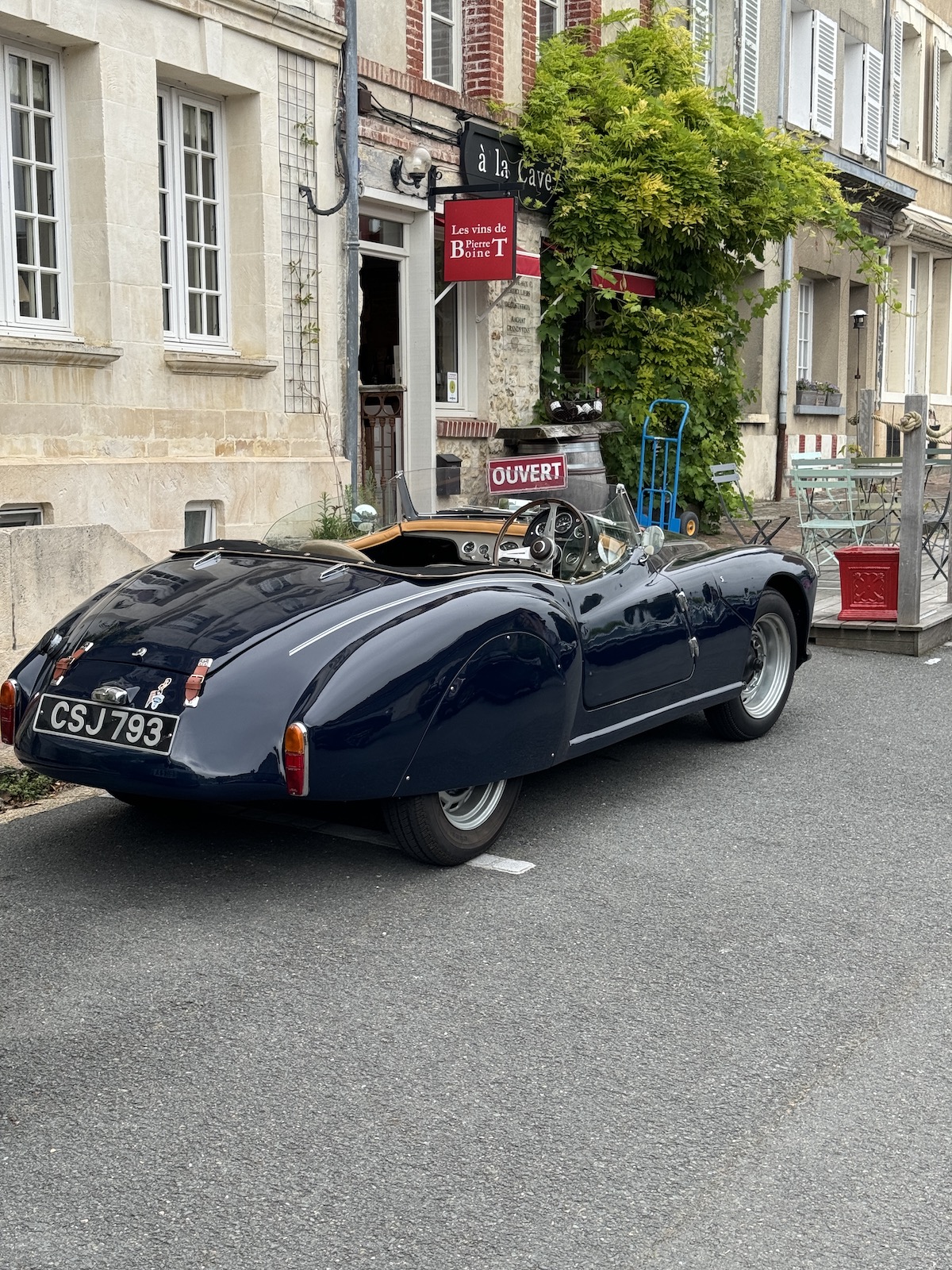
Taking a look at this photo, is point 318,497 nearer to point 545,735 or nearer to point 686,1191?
point 545,735

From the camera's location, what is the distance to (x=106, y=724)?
438 cm

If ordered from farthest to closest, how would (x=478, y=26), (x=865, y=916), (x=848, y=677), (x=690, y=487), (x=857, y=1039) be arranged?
(x=690, y=487)
(x=478, y=26)
(x=848, y=677)
(x=865, y=916)
(x=857, y=1039)

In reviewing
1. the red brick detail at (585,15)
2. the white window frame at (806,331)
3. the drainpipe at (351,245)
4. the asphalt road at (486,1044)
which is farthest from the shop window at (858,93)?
the asphalt road at (486,1044)

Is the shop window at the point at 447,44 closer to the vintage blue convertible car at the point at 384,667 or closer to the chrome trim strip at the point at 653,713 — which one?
the vintage blue convertible car at the point at 384,667

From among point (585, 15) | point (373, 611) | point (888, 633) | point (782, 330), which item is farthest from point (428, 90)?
point (373, 611)

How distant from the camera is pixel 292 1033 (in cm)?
348

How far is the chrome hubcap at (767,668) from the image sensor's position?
670cm

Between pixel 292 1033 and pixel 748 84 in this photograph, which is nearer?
pixel 292 1033

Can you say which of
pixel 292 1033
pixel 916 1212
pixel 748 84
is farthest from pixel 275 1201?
pixel 748 84

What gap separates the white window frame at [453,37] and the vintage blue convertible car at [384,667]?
874cm

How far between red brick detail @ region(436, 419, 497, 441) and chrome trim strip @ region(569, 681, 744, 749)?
7.65 m

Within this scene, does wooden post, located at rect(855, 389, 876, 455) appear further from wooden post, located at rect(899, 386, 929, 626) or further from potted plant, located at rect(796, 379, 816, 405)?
potted plant, located at rect(796, 379, 816, 405)

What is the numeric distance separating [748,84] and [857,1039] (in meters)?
18.6

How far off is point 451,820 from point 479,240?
31.4ft
